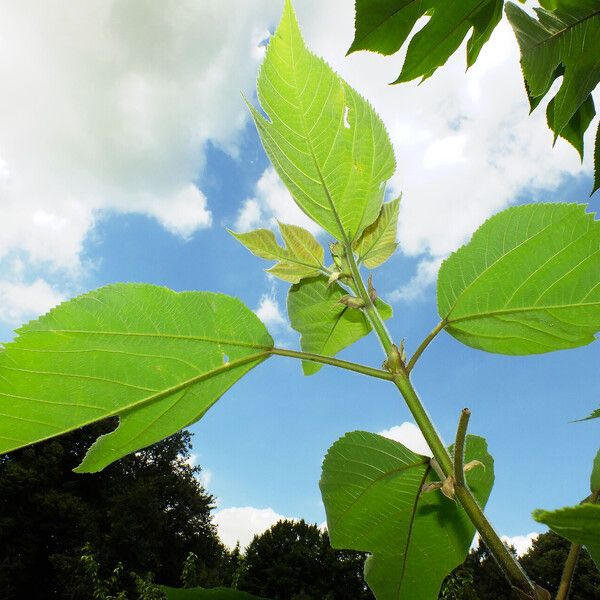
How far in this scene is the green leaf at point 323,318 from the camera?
957mm

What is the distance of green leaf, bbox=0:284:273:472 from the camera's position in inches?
A: 26.0

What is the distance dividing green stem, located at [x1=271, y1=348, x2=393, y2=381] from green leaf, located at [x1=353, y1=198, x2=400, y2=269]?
0.71 feet

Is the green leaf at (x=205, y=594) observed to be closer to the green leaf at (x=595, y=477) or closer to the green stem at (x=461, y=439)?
the green stem at (x=461, y=439)

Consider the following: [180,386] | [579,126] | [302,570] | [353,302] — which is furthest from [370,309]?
[302,570]

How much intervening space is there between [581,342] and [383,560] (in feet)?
1.47

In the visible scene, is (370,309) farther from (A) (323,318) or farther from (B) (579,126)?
(B) (579,126)

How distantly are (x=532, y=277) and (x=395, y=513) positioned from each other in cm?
41

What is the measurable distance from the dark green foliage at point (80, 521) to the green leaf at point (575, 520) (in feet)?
80.0

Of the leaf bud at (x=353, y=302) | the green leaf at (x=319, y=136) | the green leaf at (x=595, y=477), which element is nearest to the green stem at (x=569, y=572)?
the green leaf at (x=595, y=477)

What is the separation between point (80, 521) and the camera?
998 inches

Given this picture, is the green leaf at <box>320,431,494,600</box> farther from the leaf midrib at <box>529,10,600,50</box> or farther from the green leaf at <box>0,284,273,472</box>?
the leaf midrib at <box>529,10,600,50</box>

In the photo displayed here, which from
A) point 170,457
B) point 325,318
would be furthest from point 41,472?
point 325,318

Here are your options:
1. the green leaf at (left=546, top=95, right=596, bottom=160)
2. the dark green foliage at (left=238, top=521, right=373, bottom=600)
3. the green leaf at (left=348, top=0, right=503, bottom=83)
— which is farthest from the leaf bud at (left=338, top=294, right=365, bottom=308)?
the dark green foliage at (left=238, top=521, right=373, bottom=600)

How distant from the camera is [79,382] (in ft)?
2.28
